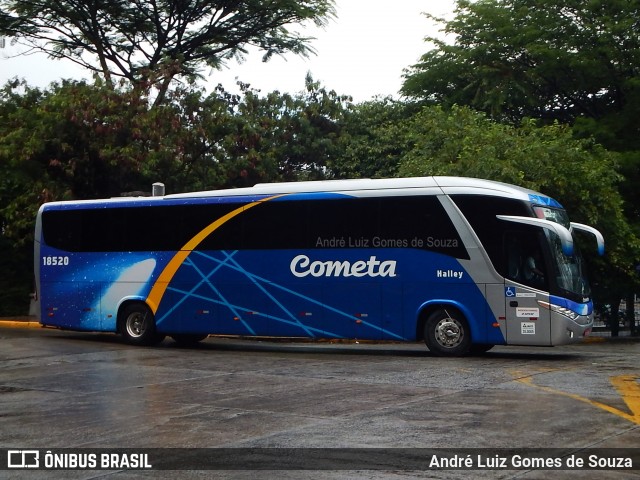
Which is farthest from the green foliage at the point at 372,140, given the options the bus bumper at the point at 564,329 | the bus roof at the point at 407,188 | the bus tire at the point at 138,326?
the bus bumper at the point at 564,329

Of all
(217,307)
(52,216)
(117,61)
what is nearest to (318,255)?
(217,307)

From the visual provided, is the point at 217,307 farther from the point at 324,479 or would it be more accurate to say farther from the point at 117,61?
the point at 117,61

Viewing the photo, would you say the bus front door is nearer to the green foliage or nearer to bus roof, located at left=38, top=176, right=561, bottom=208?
bus roof, located at left=38, top=176, right=561, bottom=208

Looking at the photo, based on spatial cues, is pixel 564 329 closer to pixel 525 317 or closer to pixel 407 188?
pixel 525 317

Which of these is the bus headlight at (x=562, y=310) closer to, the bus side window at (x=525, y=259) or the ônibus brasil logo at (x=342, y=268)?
the bus side window at (x=525, y=259)

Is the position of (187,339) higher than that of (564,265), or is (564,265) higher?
(564,265)

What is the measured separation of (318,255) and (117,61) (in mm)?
20115

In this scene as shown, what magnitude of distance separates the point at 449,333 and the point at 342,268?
2618 mm

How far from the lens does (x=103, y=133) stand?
99.3 ft

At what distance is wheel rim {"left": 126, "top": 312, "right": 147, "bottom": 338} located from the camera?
72.2 feet

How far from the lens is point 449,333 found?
735 inches

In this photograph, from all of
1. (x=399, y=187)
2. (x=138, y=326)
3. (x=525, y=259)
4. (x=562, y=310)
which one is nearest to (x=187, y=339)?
(x=138, y=326)

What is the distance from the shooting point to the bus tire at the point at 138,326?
21.8 metres

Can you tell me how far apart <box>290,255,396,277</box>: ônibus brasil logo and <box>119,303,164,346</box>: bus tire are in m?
3.94
